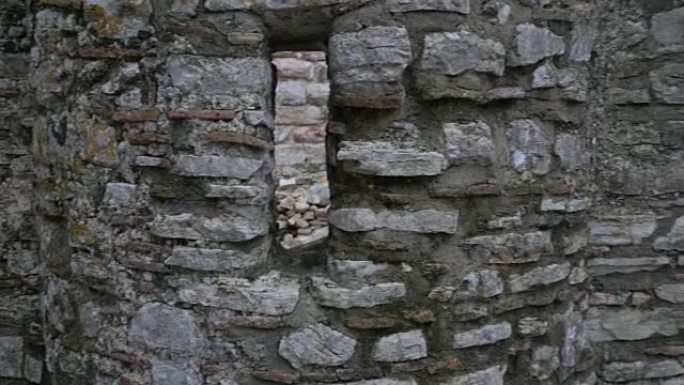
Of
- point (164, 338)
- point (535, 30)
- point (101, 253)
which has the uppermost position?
point (535, 30)

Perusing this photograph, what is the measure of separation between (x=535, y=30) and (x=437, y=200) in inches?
26.4

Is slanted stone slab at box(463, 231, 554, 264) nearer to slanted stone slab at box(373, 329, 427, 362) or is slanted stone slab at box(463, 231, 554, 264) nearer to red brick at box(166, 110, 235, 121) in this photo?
slanted stone slab at box(373, 329, 427, 362)

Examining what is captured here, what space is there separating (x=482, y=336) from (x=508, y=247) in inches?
12.3

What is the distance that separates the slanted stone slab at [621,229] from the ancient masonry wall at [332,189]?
1.69 ft

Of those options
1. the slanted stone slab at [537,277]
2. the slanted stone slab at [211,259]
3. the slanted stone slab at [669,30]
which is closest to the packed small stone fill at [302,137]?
the slanted stone slab at [669,30]

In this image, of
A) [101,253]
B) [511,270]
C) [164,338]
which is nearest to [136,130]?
[101,253]

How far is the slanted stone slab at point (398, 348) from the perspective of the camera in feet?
→ 8.79

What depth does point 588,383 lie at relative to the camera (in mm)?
3354

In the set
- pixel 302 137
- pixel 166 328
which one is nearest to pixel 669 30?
pixel 166 328

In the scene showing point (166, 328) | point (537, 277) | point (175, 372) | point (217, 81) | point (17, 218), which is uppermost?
point (217, 81)

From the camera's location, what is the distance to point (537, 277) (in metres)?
2.85

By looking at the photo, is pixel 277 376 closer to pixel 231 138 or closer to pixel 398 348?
pixel 398 348

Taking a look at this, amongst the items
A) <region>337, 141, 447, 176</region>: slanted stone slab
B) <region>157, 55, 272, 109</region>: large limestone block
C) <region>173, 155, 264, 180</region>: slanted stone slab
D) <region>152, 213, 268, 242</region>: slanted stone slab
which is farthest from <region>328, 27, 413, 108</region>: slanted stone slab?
<region>152, 213, 268, 242</region>: slanted stone slab

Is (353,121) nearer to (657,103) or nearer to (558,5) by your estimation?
(558,5)
